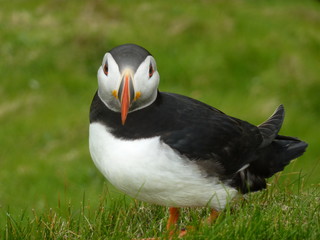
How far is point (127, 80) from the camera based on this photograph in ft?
14.6

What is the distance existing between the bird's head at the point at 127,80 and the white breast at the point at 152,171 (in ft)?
0.86

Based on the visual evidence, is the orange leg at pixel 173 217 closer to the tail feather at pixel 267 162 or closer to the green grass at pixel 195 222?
the green grass at pixel 195 222

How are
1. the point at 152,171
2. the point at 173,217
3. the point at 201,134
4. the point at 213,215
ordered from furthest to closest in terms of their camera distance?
the point at 173,217 < the point at 213,215 < the point at 201,134 < the point at 152,171

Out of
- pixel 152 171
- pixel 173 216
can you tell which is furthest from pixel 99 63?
pixel 152 171

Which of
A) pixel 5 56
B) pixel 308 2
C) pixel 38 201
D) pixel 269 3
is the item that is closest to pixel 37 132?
pixel 38 201

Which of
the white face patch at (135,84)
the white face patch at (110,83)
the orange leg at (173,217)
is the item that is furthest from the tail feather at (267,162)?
the white face patch at (110,83)

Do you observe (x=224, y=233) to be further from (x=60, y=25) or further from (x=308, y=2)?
(x=308, y=2)

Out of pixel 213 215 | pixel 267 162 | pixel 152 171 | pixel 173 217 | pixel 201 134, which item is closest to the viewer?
pixel 152 171

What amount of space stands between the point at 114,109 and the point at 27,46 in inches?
585

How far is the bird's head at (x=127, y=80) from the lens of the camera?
175 inches

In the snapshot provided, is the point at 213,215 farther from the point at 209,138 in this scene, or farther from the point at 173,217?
the point at 209,138

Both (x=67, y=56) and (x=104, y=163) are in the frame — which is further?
(x=67, y=56)

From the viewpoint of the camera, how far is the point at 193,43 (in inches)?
742

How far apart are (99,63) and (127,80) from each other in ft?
45.5
